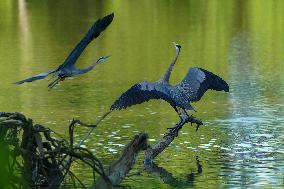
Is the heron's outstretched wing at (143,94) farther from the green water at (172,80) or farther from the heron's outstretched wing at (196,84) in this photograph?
the green water at (172,80)

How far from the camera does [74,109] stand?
22.1m

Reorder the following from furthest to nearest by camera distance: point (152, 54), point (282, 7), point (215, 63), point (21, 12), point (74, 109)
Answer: point (282, 7)
point (21, 12)
point (152, 54)
point (215, 63)
point (74, 109)

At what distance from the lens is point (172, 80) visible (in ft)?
90.6

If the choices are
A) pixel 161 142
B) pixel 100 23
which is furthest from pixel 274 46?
pixel 100 23

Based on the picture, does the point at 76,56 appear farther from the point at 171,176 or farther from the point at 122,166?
the point at 171,176

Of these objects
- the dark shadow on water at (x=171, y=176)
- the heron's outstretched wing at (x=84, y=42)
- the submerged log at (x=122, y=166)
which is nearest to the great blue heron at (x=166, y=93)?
the dark shadow on water at (x=171, y=176)

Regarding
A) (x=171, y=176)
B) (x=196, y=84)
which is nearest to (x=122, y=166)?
(x=171, y=176)

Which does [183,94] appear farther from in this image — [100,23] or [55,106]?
[55,106]

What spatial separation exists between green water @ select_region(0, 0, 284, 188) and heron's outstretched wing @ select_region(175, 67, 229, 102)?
3.53ft

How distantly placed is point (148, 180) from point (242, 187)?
1.36 metres

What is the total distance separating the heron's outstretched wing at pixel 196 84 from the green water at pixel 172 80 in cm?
108

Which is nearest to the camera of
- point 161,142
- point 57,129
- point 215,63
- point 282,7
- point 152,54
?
point 161,142

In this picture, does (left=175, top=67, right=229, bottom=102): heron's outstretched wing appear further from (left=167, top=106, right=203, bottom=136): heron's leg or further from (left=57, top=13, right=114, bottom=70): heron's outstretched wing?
(left=57, top=13, right=114, bottom=70): heron's outstretched wing

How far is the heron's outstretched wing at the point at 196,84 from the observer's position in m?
15.2
